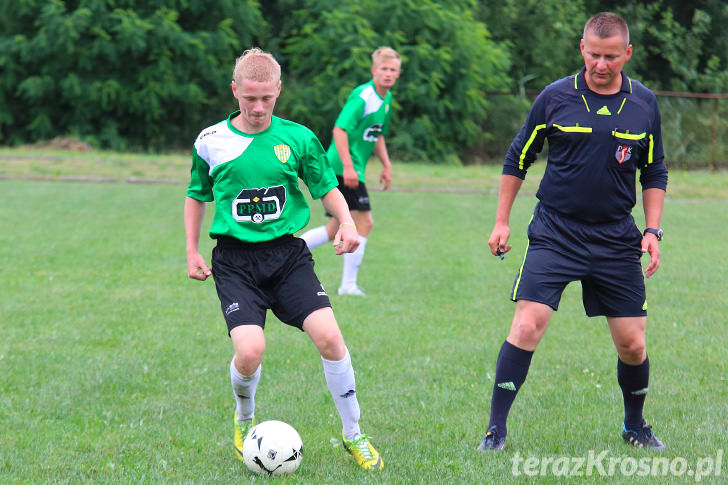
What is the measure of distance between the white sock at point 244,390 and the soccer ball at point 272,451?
220mm

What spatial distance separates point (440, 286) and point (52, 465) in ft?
17.5

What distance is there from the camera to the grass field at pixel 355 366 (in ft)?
14.0

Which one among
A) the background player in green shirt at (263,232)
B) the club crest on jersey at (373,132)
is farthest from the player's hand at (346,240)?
the club crest on jersey at (373,132)

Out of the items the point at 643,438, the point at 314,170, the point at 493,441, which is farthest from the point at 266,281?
the point at 643,438

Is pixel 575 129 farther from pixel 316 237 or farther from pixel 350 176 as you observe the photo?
pixel 316 237

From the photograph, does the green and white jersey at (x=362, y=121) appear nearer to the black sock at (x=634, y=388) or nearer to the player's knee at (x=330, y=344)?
the black sock at (x=634, y=388)

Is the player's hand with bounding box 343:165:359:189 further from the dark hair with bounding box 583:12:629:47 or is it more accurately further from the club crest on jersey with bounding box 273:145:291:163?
the dark hair with bounding box 583:12:629:47

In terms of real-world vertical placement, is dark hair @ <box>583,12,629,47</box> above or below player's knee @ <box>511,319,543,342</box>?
above

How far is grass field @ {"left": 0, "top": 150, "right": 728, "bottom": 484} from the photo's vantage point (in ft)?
14.0

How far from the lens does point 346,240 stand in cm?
Result: 398

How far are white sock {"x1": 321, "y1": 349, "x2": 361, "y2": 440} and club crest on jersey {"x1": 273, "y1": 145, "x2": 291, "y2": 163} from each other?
95 cm

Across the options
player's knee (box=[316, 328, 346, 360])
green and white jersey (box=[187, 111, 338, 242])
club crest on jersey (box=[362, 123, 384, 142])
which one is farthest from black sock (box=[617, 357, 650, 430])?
club crest on jersey (box=[362, 123, 384, 142])

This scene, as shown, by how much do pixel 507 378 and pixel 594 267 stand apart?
67cm

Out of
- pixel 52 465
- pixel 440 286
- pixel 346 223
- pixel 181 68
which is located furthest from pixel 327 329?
pixel 181 68
